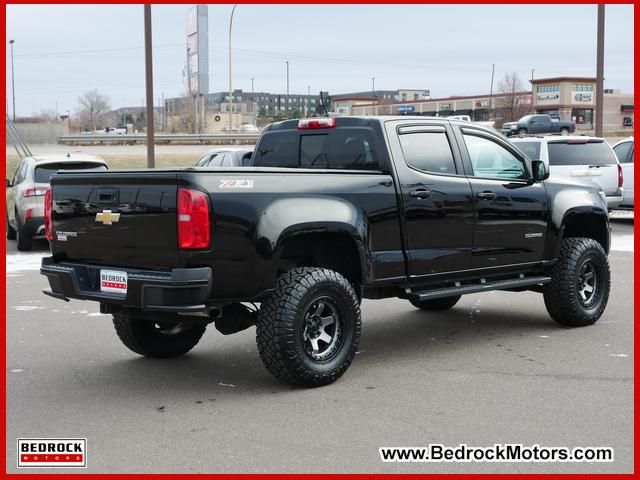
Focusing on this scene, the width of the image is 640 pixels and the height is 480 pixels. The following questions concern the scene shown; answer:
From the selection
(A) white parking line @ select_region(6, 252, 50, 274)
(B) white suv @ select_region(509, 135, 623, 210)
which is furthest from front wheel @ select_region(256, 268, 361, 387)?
(B) white suv @ select_region(509, 135, 623, 210)

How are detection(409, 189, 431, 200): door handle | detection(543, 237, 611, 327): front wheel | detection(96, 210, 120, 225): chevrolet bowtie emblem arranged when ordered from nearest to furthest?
detection(96, 210, 120, 225): chevrolet bowtie emblem
detection(409, 189, 431, 200): door handle
detection(543, 237, 611, 327): front wheel

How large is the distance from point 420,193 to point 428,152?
20.0 inches

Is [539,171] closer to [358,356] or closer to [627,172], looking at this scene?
[358,356]

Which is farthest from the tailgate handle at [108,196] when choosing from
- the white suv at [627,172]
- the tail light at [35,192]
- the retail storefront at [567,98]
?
the retail storefront at [567,98]

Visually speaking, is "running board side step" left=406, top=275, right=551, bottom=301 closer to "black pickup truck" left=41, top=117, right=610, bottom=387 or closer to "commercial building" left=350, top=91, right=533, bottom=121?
"black pickup truck" left=41, top=117, right=610, bottom=387

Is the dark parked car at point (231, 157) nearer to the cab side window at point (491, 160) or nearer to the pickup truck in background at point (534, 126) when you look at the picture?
the cab side window at point (491, 160)

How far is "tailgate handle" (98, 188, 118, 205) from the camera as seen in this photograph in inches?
241

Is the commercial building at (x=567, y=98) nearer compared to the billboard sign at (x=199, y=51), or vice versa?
the billboard sign at (x=199, y=51)

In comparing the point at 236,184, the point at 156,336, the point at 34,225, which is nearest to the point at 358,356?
the point at 156,336

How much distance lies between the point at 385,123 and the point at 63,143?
160ft

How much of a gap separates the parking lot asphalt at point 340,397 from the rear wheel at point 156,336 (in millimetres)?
117

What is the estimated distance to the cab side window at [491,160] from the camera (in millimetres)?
7863

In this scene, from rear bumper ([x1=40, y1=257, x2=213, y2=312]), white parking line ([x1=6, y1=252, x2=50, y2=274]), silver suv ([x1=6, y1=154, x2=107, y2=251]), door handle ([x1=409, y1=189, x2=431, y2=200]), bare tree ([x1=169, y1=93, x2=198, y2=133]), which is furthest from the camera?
bare tree ([x1=169, y1=93, x2=198, y2=133])

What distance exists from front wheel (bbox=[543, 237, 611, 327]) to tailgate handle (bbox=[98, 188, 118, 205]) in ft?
14.0
